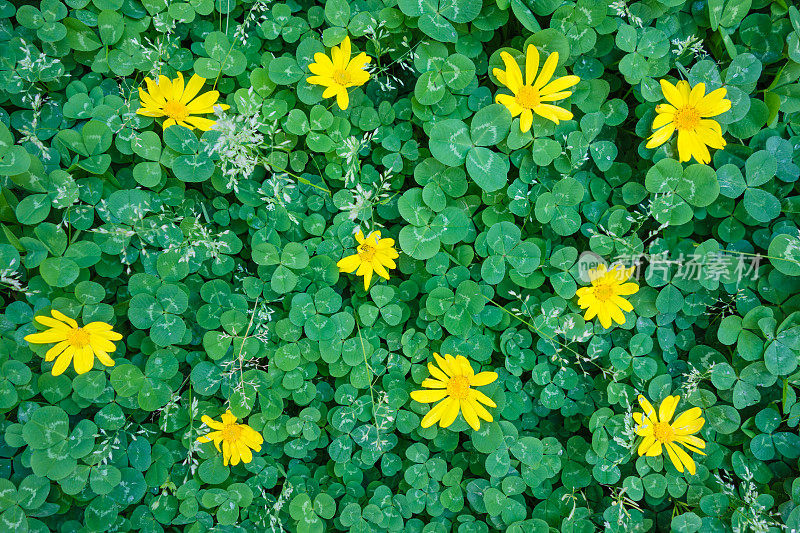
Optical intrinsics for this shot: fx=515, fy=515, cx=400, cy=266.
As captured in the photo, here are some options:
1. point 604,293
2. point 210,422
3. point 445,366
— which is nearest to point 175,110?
point 210,422

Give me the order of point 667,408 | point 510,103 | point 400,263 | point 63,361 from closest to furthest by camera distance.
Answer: point 63,361
point 510,103
point 667,408
point 400,263

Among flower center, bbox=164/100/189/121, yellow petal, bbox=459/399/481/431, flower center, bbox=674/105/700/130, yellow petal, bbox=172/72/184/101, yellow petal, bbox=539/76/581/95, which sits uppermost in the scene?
yellow petal, bbox=539/76/581/95

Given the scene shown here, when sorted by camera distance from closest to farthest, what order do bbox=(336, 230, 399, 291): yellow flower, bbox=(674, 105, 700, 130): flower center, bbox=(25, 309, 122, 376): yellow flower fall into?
bbox=(25, 309, 122, 376): yellow flower, bbox=(336, 230, 399, 291): yellow flower, bbox=(674, 105, 700, 130): flower center

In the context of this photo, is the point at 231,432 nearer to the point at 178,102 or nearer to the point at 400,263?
the point at 400,263

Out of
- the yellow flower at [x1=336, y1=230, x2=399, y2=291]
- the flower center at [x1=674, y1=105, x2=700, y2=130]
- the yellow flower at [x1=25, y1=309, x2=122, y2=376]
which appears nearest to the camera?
the yellow flower at [x1=25, y1=309, x2=122, y2=376]

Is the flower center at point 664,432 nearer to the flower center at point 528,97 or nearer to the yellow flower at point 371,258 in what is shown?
the yellow flower at point 371,258

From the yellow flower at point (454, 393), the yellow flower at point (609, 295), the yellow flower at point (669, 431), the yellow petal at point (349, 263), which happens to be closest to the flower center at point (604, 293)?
the yellow flower at point (609, 295)

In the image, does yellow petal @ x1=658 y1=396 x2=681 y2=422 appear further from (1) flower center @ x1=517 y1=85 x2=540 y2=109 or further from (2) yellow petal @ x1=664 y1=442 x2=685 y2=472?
(1) flower center @ x1=517 y1=85 x2=540 y2=109

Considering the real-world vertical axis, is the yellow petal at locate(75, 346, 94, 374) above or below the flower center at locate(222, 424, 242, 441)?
above

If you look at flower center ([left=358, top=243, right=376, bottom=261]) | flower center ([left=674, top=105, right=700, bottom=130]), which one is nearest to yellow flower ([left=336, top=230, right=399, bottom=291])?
flower center ([left=358, top=243, right=376, bottom=261])
